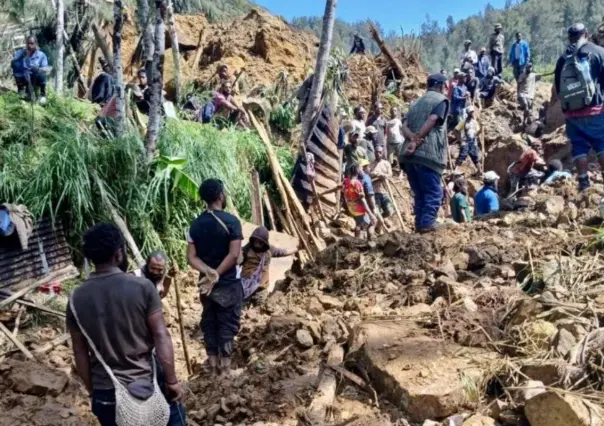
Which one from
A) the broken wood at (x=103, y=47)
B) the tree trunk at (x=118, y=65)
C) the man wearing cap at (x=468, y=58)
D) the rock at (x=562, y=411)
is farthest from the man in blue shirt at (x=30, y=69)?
the man wearing cap at (x=468, y=58)

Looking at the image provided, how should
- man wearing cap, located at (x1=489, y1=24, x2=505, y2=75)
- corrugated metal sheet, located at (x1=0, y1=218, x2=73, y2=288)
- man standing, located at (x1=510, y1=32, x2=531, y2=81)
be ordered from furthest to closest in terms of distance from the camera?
1. man wearing cap, located at (x1=489, y1=24, x2=505, y2=75)
2. man standing, located at (x1=510, y1=32, x2=531, y2=81)
3. corrugated metal sheet, located at (x1=0, y1=218, x2=73, y2=288)

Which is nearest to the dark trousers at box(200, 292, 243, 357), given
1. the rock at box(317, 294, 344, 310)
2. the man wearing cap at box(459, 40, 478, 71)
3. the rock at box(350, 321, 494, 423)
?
the rock at box(317, 294, 344, 310)

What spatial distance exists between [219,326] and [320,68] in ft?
21.0

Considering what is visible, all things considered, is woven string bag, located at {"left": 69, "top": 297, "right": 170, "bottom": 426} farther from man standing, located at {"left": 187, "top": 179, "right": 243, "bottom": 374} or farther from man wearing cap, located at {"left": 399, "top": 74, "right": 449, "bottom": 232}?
man wearing cap, located at {"left": 399, "top": 74, "right": 449, "bottom": 232}

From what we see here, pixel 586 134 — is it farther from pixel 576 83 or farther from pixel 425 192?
pixel 425 192

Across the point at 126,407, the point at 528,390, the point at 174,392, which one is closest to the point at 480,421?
the point at 528,390

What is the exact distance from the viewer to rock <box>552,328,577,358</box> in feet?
10.7

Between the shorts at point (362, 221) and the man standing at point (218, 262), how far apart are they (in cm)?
459

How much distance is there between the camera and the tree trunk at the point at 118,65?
24.6 ft

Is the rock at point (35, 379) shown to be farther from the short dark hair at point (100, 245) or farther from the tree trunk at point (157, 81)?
the tree trunk at point (157, 81)

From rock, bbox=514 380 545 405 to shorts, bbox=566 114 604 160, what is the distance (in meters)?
3.75

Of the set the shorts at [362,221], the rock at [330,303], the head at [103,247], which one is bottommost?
the rock at [330,303]

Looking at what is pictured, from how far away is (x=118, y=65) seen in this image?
7.72 meters

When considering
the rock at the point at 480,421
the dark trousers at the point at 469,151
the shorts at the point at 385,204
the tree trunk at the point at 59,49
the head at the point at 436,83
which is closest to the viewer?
the rock at the point at 480,421
